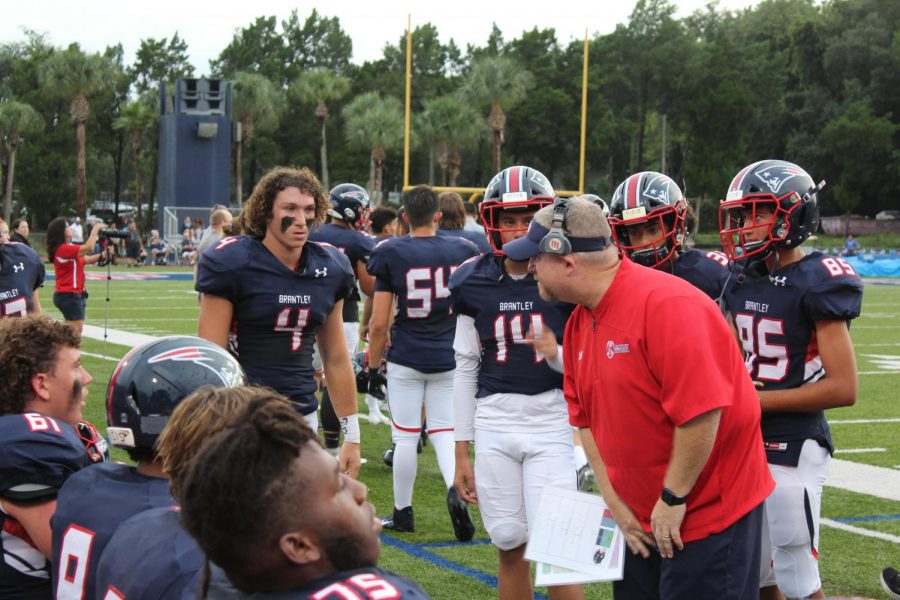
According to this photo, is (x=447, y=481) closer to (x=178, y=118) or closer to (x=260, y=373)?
(x=260, y=373)

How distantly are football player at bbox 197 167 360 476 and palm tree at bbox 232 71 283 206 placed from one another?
50220 mm

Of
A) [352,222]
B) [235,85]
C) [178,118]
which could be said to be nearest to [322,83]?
[235,85]

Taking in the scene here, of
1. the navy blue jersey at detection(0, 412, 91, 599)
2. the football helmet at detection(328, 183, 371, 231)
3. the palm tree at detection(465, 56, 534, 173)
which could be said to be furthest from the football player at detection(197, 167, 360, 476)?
the palm tree at detection(465, 56, 534, 173)

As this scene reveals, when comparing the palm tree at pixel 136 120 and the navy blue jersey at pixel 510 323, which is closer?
the navy blue jersey at pixel 510 323

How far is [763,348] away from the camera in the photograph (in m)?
4.12

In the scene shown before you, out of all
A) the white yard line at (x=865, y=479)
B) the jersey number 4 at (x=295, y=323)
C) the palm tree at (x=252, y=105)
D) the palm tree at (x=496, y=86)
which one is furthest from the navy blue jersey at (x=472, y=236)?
the palm tree at (x=252, y=105)

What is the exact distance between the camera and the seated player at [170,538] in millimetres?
2129

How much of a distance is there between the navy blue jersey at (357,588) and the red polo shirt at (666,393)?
1478 millimetres

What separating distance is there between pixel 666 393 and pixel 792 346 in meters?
1.17

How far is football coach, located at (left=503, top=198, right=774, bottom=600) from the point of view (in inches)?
120

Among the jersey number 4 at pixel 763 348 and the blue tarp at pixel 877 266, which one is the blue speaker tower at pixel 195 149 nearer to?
the blue tarp at pixel 877 266

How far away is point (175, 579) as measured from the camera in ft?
6.97

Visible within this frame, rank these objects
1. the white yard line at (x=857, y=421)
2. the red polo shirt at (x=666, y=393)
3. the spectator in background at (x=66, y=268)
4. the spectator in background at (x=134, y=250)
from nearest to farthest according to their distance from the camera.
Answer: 1. the red polo shirt at (x=666, y=393)
2. the white yard line at (x=857, y=421)
3. the spectator in background at (x=66, y=268)
4. the spectator in background at (x=134, y=250)

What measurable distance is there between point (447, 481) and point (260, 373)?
68.9 inches
